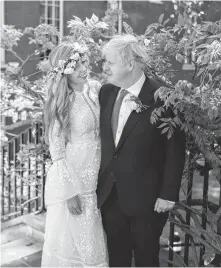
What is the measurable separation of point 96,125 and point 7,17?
9.99 metres

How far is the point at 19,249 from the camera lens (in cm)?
472

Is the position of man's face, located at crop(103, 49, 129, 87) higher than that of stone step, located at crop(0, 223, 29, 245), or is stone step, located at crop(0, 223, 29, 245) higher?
man's face, located at crop(103, 49, 129, 87)

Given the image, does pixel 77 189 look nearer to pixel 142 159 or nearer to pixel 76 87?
pixel 142 159

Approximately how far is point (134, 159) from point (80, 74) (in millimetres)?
799

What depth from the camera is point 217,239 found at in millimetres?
3061

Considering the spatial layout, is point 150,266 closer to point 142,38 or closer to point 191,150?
point 191,150

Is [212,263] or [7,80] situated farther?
[7,80]

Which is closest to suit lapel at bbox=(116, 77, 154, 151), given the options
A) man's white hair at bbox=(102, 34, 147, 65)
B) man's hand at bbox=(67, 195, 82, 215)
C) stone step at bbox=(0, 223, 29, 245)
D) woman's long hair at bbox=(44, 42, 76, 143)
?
man's white hair at bbox=(102, 34, 147, 65)

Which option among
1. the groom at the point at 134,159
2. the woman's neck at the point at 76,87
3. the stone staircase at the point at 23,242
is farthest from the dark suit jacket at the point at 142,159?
A: the stone staircase at the point at 23,242

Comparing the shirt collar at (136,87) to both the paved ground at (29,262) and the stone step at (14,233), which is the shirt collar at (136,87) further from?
the stone step at (14,233)

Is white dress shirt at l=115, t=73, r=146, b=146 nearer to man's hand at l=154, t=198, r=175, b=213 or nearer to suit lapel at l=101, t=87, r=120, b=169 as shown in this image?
suit lapel at l=101, t=87, r=120, b=169

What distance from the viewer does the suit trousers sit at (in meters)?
3.00

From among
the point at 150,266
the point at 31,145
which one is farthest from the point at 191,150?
the point at 31,145

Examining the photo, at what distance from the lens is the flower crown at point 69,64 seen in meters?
A: 2.96
